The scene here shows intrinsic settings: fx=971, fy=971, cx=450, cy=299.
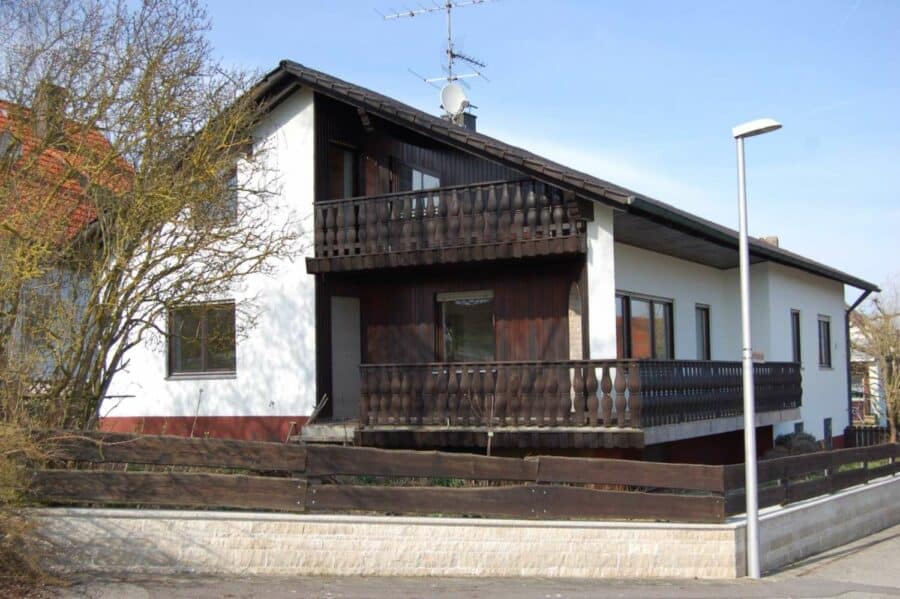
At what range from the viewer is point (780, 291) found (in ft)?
74.5

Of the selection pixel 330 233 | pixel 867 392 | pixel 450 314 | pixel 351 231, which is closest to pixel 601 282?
pixel 450 314

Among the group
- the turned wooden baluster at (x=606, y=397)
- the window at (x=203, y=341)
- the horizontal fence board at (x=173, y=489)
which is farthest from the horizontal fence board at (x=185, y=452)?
the turned wooden baluster at (x=606, y=397)

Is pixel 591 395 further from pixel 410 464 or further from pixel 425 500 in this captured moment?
pixel 425 500

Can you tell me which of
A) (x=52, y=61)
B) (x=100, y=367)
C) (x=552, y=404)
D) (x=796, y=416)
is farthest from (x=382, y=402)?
(x=796, y=416)

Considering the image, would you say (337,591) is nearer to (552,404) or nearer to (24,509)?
(24,509)

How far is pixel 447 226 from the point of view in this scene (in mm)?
15828

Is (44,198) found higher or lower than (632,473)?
higher

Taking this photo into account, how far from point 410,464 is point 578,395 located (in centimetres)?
354

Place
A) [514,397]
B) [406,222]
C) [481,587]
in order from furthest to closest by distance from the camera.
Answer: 1. [406,222]
2. [514,397]
3. [481,587]

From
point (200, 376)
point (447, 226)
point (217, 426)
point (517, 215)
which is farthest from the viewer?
point (200, 376)

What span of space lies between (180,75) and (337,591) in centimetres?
683

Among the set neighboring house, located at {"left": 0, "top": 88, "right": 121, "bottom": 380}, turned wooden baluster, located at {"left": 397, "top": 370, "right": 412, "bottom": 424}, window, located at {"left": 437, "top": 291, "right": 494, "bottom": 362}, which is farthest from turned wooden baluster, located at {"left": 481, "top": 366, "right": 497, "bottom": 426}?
neighboring house, located at {"left": 0, "top": 88, "right": 121, "bottom": 380}

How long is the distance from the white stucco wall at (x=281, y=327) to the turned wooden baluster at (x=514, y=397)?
13.3ft

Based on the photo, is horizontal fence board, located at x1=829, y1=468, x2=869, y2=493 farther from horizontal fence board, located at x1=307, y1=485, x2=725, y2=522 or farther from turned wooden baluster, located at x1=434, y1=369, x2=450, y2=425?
turned wooden baluster, located at x1=434, y1=369, x2=450, y2=425
